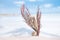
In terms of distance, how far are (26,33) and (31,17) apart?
8.1 inches

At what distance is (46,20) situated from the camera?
1.49 metres

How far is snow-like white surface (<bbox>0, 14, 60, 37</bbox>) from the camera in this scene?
1451 mm

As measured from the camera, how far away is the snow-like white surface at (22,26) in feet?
4.76

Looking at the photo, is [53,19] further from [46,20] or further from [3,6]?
[3,6]

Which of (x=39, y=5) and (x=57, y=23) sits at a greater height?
(x=39, y=5)

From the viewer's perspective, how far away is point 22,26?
1458mm

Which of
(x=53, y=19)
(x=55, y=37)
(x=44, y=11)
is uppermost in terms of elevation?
(x=44, y=11)

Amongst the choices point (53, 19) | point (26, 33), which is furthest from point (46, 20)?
point (26, 33)

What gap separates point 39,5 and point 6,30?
0.51 metres

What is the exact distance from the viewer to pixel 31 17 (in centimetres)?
145

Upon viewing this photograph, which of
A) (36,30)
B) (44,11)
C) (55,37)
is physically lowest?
(55,37)

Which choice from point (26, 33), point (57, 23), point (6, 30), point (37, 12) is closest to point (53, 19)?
point (57, 23)

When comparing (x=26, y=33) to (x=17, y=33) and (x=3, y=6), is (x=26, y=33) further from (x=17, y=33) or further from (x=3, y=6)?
(x=3, y=6)

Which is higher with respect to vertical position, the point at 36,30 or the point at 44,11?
the point at 44,11
